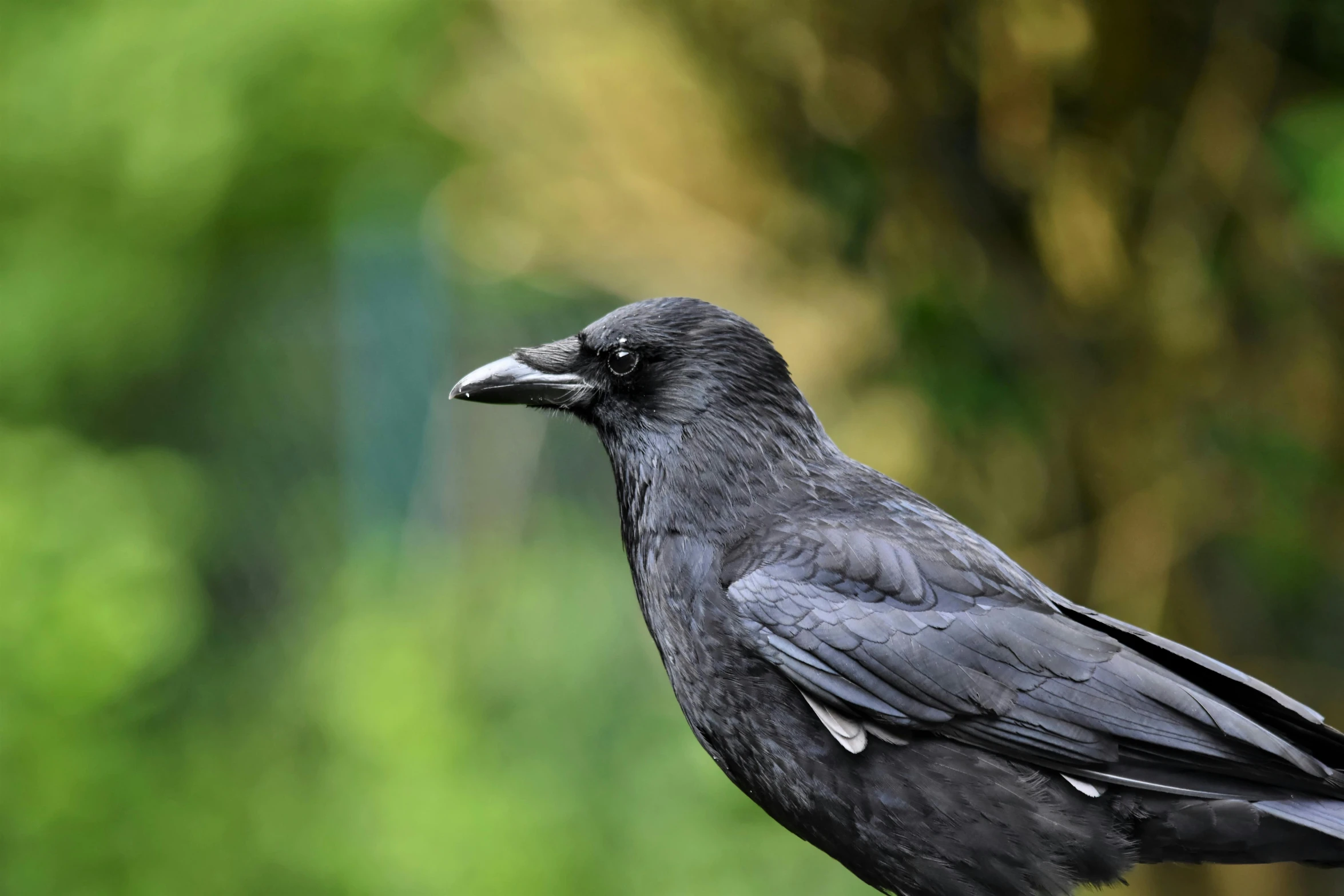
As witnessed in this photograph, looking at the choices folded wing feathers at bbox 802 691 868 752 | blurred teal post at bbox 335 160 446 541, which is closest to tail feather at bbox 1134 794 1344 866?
folded wing feathers at bbox 802 691 868 752

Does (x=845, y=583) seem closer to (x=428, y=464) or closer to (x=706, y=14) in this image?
(x=706, y=14)

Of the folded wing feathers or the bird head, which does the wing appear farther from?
the bird head

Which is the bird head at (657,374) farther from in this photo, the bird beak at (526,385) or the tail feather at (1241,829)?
the tail feather at (1241,829)

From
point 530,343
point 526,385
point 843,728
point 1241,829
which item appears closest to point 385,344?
point 530,343

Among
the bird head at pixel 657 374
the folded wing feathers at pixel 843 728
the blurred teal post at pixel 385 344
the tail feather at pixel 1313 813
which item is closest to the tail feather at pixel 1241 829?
the tail feather at pixel 1313 813

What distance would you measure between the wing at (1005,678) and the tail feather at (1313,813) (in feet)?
0.08

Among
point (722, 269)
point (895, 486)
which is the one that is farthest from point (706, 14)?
point (895, 486)

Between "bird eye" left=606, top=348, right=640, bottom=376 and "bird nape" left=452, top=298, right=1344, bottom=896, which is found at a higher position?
"bird eye" left=606, top=348, right=640, bottom=376

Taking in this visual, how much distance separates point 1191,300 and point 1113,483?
24.0 inches

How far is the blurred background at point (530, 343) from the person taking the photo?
377cm

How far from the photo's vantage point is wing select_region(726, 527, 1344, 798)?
184cm

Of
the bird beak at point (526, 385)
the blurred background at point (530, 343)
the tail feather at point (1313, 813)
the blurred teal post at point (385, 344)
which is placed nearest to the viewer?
the tail feather at point (1313, 813)

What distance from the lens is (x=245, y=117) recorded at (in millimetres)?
6223

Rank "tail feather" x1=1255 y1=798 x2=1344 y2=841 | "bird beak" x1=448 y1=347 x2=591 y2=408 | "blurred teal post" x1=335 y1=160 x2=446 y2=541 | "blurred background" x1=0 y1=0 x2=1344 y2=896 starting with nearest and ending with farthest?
"tail feather" x1=1255 y1=798 x2=1344 y2=841 → "bird beak" x1=448 y1=347 x2=591 y2=408 → "blurred background" x1=0 y1=0 x2=1344 y2=896 → "blurred teal post" x1=335 y1=160 x2=446 y2=541
